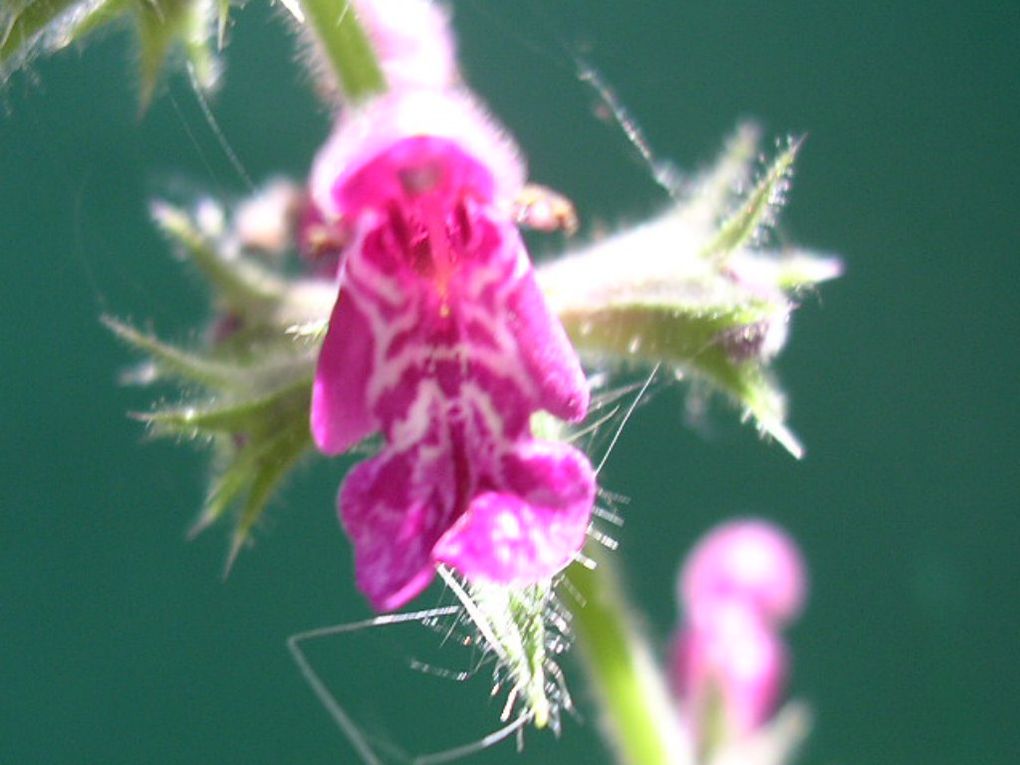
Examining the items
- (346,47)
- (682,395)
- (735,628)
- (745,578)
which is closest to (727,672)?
(735,628)

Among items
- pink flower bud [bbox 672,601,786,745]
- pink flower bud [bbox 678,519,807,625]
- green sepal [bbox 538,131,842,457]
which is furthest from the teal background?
green sepal [bbox 538,131,842,457]

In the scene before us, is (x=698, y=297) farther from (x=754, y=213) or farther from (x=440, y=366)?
(x=440, y=366)

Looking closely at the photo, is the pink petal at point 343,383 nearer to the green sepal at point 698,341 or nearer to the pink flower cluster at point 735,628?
the green sepal at point 698,341

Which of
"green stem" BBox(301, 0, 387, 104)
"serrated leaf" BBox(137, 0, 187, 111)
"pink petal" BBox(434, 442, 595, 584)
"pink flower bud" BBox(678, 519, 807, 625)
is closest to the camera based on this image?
"pink petal" BBox(434, 442, 595, 584)

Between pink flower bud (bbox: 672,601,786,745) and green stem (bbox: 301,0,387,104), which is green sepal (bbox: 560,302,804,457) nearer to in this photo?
green stem (bbox: 301,0,387,104)

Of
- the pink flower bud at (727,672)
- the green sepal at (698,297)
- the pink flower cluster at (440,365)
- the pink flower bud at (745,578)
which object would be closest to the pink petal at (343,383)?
the pink flower cluster at (440,365)
